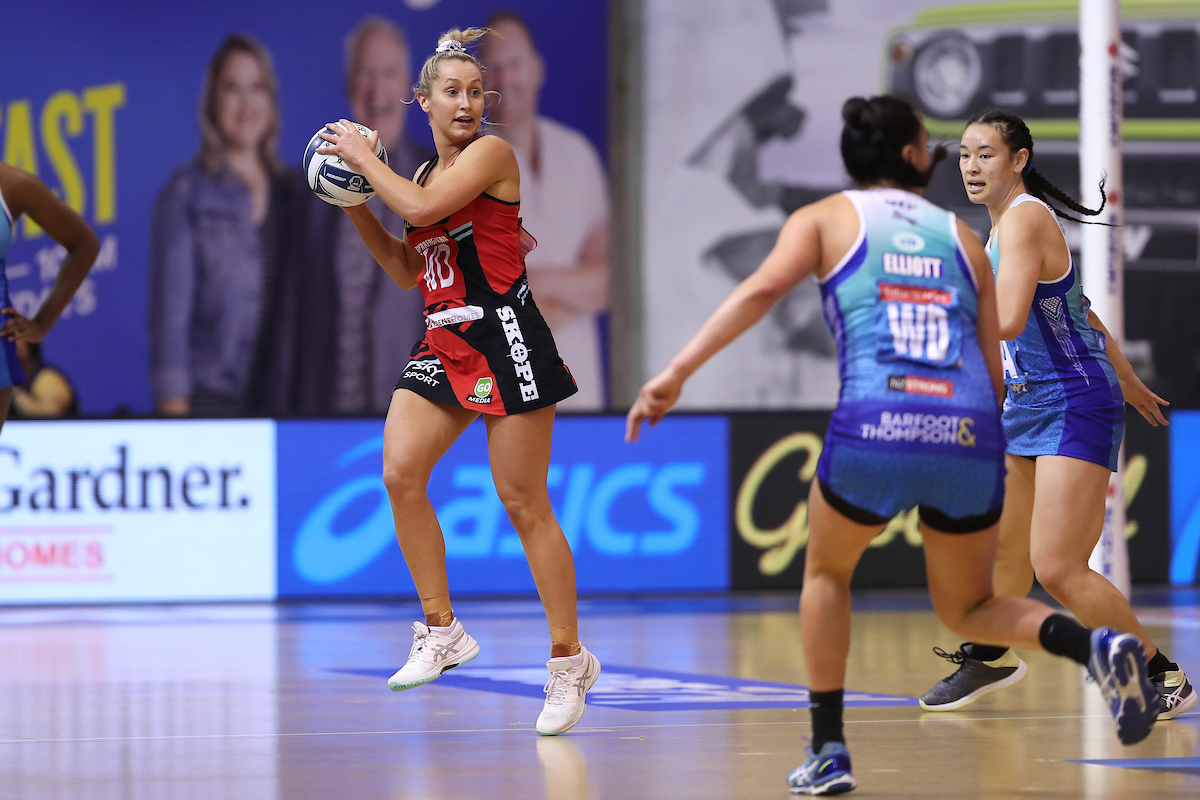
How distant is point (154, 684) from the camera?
21.6 feet

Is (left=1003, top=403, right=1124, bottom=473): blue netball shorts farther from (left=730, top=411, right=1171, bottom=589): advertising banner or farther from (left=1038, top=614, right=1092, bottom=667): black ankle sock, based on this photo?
(left=730, top=411, right=1171, bottom=589): advertising banner

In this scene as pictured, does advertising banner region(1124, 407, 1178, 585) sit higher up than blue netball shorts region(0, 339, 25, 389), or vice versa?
blue netball shorts region(0, 339, 25, 389)

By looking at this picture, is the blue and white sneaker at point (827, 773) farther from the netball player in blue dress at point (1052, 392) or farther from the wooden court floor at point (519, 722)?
the netball player in blue dress at point (1052, 392)

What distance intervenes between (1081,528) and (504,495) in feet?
6.10

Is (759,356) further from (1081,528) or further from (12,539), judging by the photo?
(1081,528)

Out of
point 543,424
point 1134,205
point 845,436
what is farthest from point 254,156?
point 845,436

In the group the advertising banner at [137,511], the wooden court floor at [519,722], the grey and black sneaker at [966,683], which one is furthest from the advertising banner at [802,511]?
the grey and black sneaker at [966,683]

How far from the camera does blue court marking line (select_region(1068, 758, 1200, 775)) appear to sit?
4.36 meters

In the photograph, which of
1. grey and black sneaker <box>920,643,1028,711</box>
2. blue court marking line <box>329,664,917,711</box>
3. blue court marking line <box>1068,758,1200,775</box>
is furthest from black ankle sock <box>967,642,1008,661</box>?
blue court marking line <box>1068,758,1200,775</box>

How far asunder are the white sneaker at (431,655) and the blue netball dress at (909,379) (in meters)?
1.60

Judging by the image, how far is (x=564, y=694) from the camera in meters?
5.05

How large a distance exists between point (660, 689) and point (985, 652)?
4.21 ft

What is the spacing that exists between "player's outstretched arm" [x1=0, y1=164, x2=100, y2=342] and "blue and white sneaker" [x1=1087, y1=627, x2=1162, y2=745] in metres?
3.61

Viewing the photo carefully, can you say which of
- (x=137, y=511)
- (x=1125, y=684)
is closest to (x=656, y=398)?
(x=1125, y=684)
